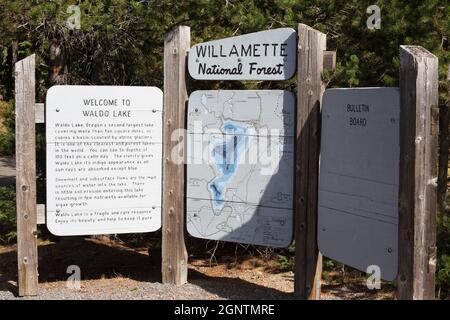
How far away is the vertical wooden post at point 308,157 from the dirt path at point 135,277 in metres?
0.39

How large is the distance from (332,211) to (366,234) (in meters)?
0.44

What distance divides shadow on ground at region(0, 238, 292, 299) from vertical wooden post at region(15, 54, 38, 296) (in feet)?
1.17

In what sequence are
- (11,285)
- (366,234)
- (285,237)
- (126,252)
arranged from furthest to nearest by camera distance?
Answer: 1. (126,252)
2. (11,285)
3. (285,237)
4. (366,234)

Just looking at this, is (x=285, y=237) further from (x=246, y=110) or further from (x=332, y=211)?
(x=246, y=110)

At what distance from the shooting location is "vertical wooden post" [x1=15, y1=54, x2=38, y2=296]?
5.61 meters

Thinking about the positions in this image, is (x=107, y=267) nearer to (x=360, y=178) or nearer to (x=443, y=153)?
(x=360, y=178)

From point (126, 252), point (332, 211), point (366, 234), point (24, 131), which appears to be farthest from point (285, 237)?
point (126, 252)

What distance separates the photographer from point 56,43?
8242 millimetres

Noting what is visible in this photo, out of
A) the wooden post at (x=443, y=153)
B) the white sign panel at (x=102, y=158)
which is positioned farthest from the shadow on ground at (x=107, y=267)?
the wooden post at (x=443, y=153)

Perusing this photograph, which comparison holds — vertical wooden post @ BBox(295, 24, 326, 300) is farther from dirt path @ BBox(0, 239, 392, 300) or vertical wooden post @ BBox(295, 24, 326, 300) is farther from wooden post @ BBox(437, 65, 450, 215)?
wooden post @ BBox(437, 65, 450, 215)

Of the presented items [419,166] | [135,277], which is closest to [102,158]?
[135,277]

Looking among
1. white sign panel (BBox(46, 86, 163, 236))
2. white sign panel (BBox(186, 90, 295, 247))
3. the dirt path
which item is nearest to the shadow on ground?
the dirt path

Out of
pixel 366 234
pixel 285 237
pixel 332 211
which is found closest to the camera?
pixel 366 234

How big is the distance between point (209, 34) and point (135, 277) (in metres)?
2.82
